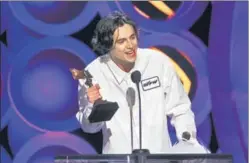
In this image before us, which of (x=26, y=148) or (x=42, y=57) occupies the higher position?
(x=42, y=57)

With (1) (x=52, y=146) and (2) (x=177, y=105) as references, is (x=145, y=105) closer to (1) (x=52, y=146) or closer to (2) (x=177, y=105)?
(2) (x=177, y=105)

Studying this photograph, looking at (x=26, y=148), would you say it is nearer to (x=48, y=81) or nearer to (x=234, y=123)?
(x=48, y=81)

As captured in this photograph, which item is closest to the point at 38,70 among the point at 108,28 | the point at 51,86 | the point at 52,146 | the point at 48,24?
the point at 51,86

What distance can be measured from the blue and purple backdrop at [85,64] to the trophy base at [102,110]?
819 mm

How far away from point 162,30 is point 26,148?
1083mm

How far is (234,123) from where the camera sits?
3428 mm

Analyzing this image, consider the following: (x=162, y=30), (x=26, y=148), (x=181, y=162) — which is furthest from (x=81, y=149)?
(x=181, y=162)

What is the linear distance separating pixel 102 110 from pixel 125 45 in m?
0.72

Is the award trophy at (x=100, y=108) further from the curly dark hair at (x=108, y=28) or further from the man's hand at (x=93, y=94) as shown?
the curly dark hair at (x=108, y=28)

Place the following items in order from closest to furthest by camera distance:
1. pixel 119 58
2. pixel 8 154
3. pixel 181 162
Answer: pixel 181 162
pixel 119 58
pixel 8 154

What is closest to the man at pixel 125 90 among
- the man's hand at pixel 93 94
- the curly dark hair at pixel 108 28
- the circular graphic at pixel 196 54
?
the curly dark hair at pixel 108 28

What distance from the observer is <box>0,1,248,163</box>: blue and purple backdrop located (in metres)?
3.36

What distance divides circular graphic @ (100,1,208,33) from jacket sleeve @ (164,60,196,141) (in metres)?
0.39

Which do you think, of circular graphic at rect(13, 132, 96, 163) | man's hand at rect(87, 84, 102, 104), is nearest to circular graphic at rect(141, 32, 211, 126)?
circular graphic at rect(13, 132, 96, 163)
